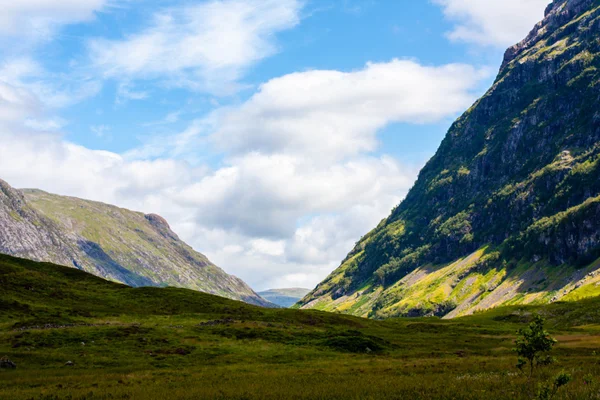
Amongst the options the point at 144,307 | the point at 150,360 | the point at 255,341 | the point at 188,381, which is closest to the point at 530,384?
the point at 188,381

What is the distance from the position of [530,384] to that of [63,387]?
3770 cm

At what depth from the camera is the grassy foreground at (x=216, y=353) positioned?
38.8 meters

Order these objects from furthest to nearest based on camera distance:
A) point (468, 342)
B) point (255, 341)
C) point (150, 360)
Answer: point (468, 342) < point (255, 341) < point (150, 360)

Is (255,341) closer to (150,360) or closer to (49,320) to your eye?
(150,360)

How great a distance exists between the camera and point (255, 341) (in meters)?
80.4

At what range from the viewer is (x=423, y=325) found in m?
132

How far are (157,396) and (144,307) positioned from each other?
78.9 meters

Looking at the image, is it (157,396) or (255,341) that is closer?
(157,396)

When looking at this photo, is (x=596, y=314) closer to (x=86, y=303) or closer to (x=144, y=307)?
(x=144, y=307)

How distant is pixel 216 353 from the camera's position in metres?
70.1

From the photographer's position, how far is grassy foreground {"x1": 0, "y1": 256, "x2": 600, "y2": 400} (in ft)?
127

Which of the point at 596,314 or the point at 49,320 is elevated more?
the point at 49,320

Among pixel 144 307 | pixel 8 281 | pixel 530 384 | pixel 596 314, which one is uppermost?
pixel 8 281

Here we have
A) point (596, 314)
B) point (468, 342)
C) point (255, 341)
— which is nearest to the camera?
point (255, 341)
